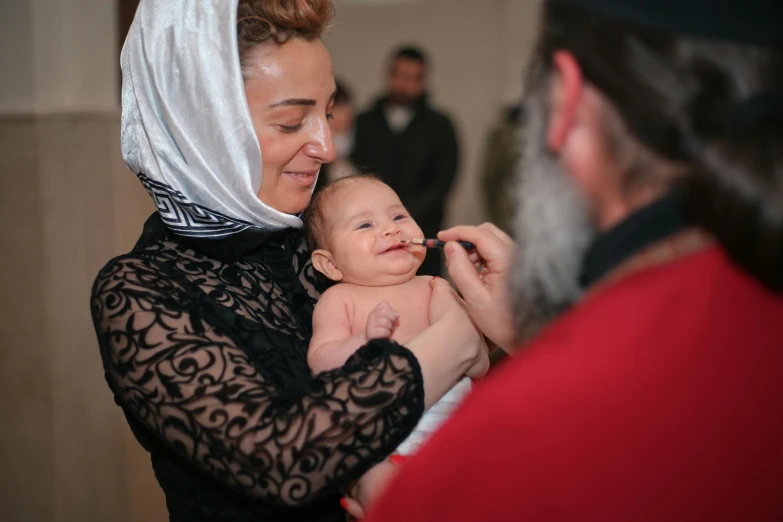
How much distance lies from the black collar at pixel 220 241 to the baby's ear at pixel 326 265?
0.18 metres

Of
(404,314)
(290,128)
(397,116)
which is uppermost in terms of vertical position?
(290,128)

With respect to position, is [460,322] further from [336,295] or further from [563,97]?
[563,97]

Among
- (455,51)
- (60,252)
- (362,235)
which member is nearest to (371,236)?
(362,235)

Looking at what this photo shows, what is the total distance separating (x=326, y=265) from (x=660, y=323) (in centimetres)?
121

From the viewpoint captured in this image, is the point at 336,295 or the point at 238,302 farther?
the point at 336,295

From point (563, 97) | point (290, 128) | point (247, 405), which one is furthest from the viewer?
point (290, 128)

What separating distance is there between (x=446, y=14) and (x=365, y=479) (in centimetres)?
740

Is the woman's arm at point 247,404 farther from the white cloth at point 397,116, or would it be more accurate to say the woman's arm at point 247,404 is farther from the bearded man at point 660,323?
the white cloth at point 397,116

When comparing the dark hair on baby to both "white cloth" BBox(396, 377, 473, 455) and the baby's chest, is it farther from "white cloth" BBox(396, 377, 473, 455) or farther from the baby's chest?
"white cloth" BBox(396, 377, 473, 455)

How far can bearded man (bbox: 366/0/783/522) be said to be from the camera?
912mm

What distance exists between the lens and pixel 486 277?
1.73 metres

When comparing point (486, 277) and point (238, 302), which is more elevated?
point (486, 277)

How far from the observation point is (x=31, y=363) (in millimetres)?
3260

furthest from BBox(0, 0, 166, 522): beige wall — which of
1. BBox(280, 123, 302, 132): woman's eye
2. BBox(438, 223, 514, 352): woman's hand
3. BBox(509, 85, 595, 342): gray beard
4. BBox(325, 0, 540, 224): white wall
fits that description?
BBox(325, 0, 540, 224): white wall
